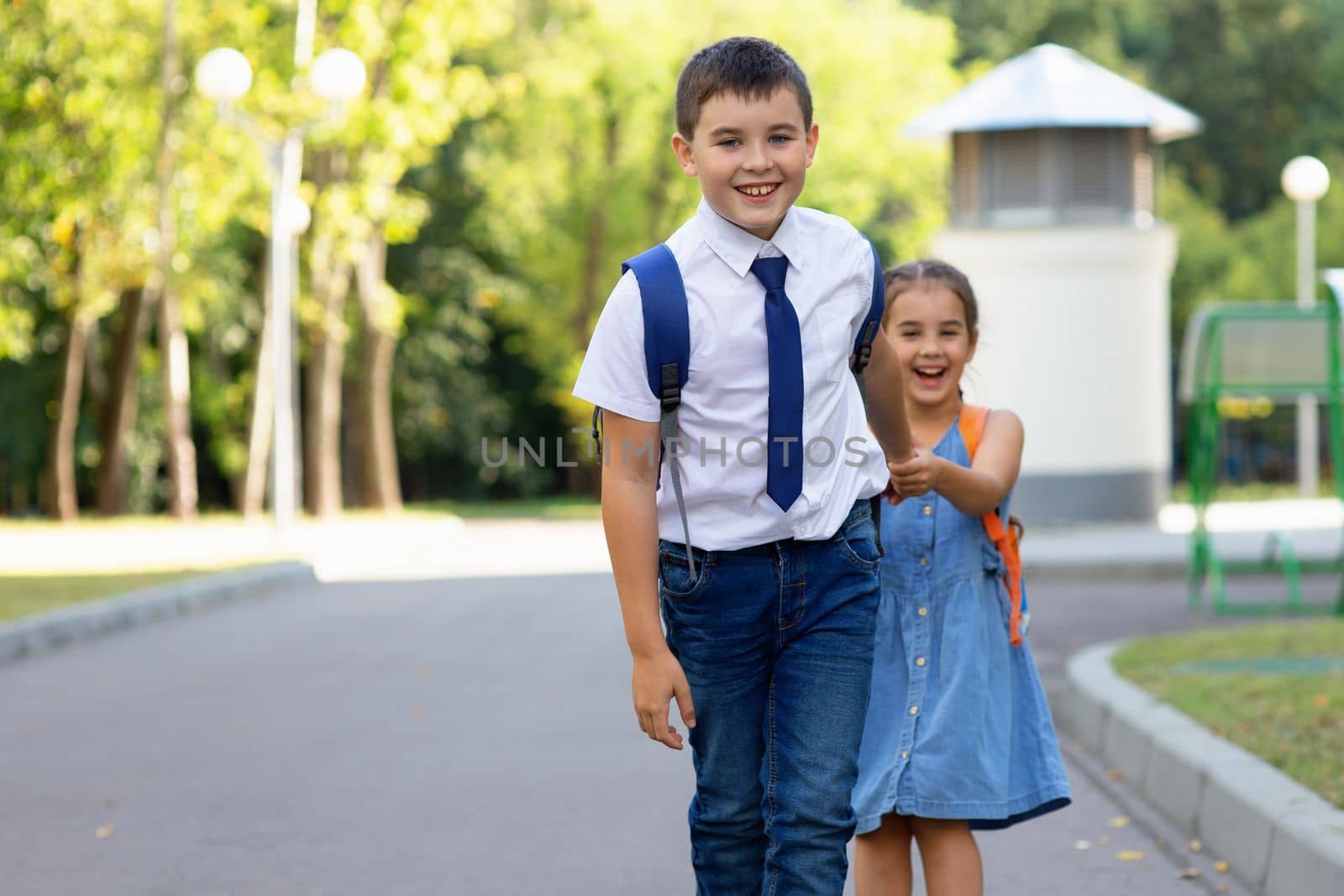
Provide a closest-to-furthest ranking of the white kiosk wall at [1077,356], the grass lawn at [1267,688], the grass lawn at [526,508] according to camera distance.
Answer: the grass lawn at [1267,688] → the white kiosk wall at [1077,356] → the grass lawn at [526,508]

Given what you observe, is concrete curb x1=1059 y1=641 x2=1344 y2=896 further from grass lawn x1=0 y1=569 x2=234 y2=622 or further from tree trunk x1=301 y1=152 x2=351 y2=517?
tree trunk x1=301 y1=152 x2=351 y2=517

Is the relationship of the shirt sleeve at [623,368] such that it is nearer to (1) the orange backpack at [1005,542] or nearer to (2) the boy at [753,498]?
(2) the boy at [753,498]

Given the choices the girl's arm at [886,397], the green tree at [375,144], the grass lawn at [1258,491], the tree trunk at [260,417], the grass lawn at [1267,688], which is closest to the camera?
the girl's arm at [886,397]

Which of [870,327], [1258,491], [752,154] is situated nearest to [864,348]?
[870,327]

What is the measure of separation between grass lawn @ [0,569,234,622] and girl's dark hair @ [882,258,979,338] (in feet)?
31.1

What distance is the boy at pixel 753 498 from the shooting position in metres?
3.39

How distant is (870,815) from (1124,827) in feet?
7.75

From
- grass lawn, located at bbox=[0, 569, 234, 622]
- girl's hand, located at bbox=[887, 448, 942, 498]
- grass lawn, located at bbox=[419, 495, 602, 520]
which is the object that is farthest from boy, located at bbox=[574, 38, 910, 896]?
grass lawn, located at bbox=[419, 495, 602, 520]

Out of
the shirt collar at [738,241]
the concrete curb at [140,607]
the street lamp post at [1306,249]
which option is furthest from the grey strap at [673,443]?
the street lamp post at [1306,249]

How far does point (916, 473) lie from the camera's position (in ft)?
13.2

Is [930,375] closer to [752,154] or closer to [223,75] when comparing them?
Result: [752,154]

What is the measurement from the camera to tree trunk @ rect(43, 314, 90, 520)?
96.2 ft

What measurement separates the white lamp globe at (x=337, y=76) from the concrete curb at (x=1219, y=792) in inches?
565

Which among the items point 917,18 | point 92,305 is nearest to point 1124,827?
point 92,305
